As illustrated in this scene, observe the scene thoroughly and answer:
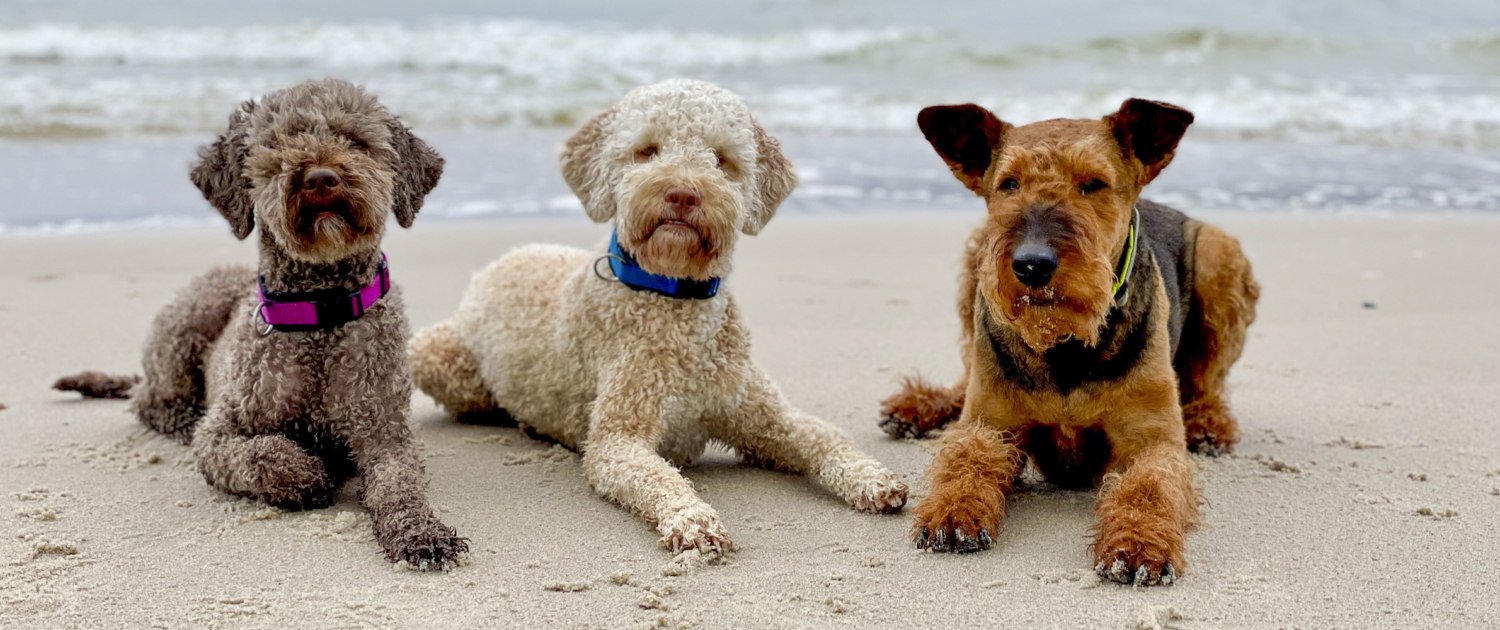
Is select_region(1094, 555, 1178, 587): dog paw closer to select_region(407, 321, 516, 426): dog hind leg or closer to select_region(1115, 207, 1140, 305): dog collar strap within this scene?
select_region(1115, 207, 1140, 305): dog collar strap

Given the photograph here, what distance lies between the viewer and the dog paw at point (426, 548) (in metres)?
3.21

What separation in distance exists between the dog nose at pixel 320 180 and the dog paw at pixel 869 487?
5.84 ft

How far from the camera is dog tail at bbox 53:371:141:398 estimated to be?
495 cm

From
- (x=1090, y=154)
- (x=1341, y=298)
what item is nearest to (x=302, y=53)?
(x=1341, y=298)

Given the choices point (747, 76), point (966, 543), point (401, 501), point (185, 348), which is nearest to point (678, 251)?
point (401, 501)

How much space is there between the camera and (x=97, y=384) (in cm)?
500

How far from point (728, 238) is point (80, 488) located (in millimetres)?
2285

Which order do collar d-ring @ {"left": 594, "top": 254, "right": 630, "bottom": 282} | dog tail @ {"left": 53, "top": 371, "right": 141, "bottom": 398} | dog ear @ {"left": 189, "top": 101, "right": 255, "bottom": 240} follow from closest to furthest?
dog ear @ {"left": 189, "top": 101, "right": 255, "bottom": 240}
collar d-ring @ {"left": 594, "top": 254, "right": 630, "bottom": 282}
dog tail @ {"left": 53, "top": 371, "right": 141, "bottom": 398}

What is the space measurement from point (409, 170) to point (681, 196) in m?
0.84

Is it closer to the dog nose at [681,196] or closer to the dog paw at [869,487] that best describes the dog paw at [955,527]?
the dog paw at [869,487]

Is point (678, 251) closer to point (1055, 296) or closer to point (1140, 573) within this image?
point (1055, 296)

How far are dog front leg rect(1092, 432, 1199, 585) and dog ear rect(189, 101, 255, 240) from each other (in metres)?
2.61

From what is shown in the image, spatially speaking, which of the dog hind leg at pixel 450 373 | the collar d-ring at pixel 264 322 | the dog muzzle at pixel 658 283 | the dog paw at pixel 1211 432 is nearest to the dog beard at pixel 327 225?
the collar d-ring at pixel 264 322

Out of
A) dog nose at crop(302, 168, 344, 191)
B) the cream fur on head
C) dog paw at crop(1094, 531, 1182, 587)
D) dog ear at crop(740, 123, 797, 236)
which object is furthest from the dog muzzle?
dog paw at crop(1094, 531, 1182, 587)
